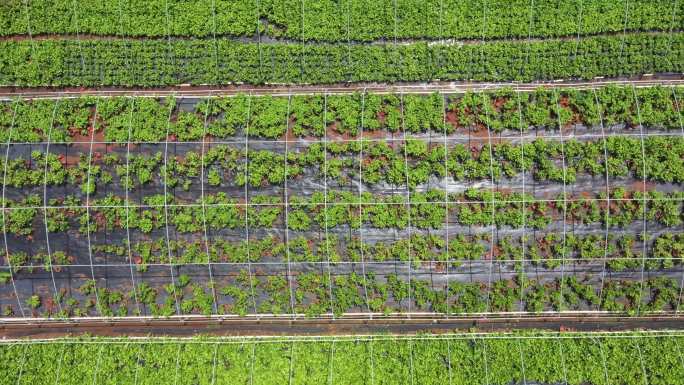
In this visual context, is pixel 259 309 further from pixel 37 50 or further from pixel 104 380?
pixel 37 50

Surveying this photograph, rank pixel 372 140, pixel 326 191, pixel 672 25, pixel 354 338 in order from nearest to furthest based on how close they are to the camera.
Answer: pixel 354 338
pixel 326 191
pixel 372 140
pixel 672 25

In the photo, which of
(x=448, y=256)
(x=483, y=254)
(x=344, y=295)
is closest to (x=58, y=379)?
(x=344, y=295)

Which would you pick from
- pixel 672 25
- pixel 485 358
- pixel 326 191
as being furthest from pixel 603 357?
pixel 672 25

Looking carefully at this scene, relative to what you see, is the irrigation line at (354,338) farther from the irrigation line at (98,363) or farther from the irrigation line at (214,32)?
the irrigation line at (214,32)

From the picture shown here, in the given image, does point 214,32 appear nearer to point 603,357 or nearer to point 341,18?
point 341,18

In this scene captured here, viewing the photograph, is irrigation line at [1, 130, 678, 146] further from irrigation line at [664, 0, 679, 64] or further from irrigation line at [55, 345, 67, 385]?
irrigation line at [55, 345, 67, 385]

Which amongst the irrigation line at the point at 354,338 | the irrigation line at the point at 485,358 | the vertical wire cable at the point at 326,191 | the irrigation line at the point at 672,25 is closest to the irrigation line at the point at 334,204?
the vertical wire cable at the point at 326,191

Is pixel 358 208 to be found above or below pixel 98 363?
above
